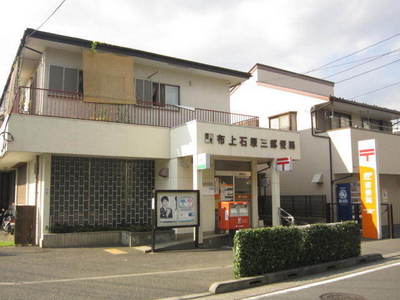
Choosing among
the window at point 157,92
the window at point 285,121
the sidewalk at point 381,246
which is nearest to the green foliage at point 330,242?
the sidewalk at point 381,246

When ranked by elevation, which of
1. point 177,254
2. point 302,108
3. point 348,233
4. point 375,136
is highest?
point 302,108

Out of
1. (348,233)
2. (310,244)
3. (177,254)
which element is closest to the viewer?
(310,244)

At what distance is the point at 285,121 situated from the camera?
21.0 meters

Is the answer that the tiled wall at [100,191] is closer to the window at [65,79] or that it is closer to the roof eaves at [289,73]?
the window at [65,79]

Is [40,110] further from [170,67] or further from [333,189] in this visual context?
[333,189]

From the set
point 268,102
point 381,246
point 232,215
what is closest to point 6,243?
point 232,215

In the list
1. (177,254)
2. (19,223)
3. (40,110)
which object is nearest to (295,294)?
(177,254)

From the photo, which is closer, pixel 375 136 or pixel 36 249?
pixel 36 249

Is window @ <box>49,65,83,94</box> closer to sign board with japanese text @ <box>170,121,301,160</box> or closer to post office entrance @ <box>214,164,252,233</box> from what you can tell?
sign board with japanese text @ <box>170,121,301,160</box>

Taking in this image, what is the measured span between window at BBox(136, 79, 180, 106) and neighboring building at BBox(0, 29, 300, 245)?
0.15ft

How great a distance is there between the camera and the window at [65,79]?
1439 cm

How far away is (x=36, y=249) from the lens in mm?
12133

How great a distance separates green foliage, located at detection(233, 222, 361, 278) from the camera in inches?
321

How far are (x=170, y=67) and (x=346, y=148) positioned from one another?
9.12 meters
